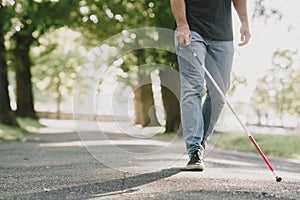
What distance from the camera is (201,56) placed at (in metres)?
4.55

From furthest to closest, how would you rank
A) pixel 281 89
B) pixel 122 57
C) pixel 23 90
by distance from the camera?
pixel 281 89 < pixel 23 90 < pixel 122 57

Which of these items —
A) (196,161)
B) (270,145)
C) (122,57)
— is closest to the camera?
(196,161)

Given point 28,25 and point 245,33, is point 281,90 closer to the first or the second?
point 28,25

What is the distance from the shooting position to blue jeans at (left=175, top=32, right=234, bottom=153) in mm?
4465

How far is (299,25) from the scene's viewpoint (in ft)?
48.9

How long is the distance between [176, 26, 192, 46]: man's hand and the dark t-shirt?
18 centimetres

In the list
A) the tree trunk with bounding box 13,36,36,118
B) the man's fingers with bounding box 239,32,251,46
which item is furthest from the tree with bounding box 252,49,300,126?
the man's fingers with bounding box 239,32,251,46

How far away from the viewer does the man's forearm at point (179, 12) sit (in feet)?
14.6

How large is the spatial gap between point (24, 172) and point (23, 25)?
12941mm

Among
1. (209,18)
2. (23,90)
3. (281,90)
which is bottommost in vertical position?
(281,90)

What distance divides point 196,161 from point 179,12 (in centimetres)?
121

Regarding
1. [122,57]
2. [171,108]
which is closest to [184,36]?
[122,57]

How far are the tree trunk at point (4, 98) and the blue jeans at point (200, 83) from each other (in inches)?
501

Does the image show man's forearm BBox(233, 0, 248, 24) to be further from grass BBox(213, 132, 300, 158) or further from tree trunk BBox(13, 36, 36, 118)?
tree trunk BBox(13, 36, 36, 118)
